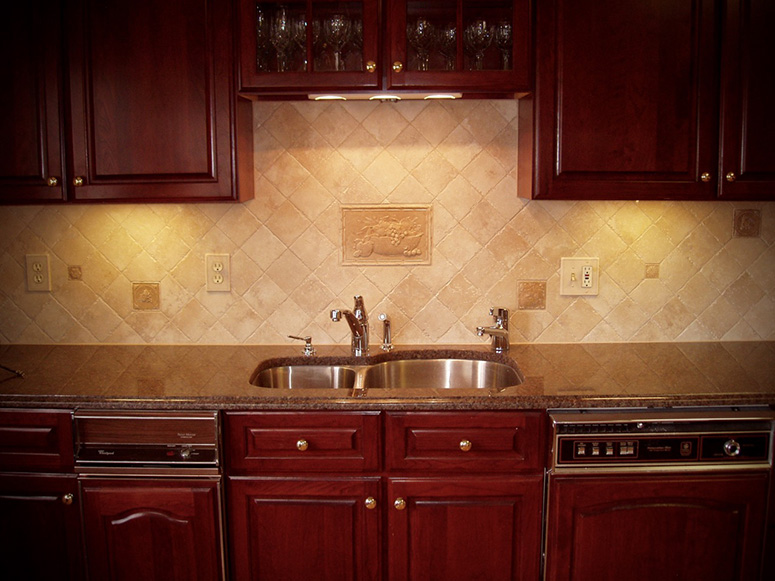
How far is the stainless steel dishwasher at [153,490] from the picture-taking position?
1822mm

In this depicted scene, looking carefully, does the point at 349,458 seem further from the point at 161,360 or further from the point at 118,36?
the point at 118,36

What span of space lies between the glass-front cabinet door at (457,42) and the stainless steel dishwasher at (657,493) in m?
1.06

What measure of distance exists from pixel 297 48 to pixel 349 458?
130 centimetres

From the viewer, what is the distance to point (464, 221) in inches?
93.4

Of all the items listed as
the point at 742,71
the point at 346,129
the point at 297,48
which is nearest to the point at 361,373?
the point at 346,129

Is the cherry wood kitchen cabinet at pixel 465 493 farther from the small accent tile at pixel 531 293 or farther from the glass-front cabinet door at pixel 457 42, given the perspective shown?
the glass-front cabinet door at pixel 457 42

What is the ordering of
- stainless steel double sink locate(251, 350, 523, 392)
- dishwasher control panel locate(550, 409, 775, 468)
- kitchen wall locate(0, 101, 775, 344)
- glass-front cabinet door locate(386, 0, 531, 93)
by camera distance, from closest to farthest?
1. dishwasher control panel locate(550, 409, 775, 468)
2. glass-front cabinet door locate(386, 0, 531, 93)
3. stainless steel double sink locate(251, 350, 523, 392)
4. kitchen wall locate(0, 101, 775, 344)

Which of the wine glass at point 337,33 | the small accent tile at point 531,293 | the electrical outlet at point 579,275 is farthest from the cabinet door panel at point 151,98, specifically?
the electrical outlet at point 579,275

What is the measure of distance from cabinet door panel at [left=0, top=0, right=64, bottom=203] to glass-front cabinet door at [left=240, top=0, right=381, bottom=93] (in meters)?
0.62

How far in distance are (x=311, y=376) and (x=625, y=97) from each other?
1403mm

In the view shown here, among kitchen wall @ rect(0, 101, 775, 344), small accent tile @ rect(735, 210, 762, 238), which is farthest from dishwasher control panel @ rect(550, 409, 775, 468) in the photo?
small accent tile @ rect(735, 210, 762, 238)

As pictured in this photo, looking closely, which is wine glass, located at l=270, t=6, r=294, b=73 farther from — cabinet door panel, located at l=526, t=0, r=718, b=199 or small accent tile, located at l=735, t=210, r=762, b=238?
small accent tile, located at l=735, t=210, r=762, b=238

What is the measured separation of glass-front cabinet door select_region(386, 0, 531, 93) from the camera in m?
1.97

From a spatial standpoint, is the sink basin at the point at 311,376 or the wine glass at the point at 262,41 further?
the sink basin at the point at 311,376
